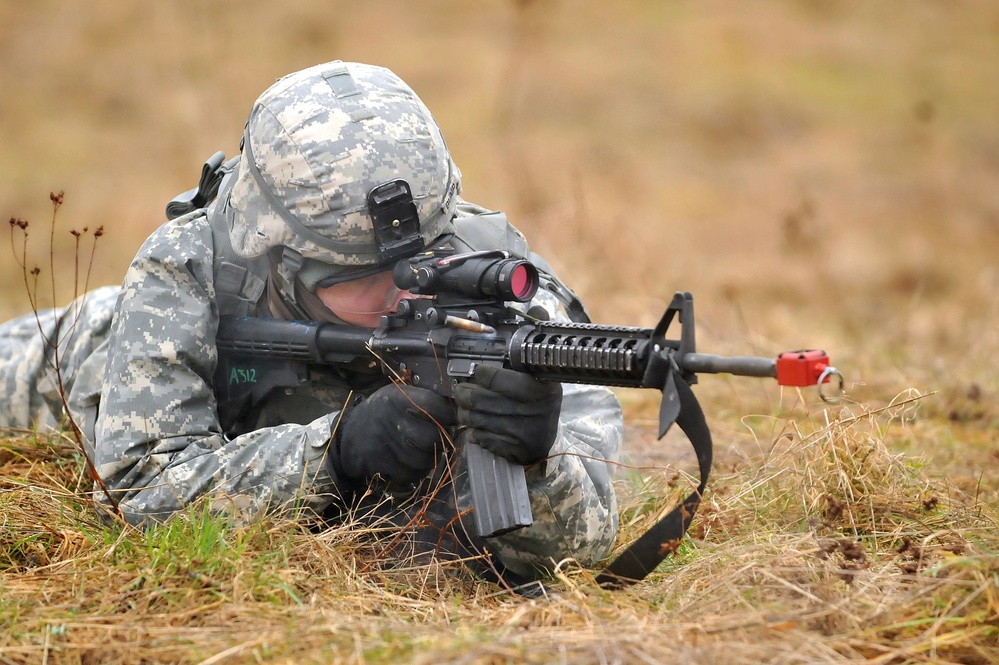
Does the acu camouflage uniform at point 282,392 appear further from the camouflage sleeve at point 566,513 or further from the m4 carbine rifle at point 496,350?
the m4 carbine rifle at point 496,350

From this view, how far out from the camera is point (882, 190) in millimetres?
13242

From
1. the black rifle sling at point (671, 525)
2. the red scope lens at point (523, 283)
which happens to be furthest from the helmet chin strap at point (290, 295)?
the black rifle sling at point (671, 525)

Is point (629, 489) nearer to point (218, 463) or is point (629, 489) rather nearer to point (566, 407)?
point (566, 407)

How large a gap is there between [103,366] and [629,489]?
231cm

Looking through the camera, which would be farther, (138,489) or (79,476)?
(79,476)

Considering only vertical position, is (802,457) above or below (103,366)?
below

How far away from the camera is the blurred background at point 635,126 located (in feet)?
35.3

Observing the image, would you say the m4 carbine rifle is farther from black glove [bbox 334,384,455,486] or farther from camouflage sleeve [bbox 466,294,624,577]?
camouflage sleeve [bbox 466,294,624,577]

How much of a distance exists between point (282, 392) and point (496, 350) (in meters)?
1.12

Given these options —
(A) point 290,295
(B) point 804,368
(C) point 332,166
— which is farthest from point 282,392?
(B) point 804,368

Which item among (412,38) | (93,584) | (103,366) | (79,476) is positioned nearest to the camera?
(93,584)

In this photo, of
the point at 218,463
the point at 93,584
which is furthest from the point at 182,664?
the point at 218,463

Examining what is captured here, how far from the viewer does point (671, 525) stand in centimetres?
328

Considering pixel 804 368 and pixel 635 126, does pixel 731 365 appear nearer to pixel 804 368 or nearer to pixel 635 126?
pixel 804 368
